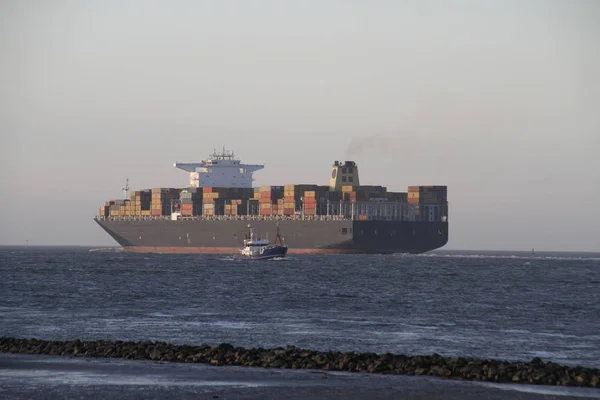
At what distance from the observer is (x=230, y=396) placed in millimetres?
16719

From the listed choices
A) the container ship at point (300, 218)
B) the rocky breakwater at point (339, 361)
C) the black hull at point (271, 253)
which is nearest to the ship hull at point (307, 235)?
the container ship at point (300, 218)

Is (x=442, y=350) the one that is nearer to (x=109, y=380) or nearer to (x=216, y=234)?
(x=109, y=380)

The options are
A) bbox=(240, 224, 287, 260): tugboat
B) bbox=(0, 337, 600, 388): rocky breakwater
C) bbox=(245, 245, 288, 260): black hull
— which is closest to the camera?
bbox=(0, 337, 600, 388): rocky breakwater

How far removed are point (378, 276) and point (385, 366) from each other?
49709 mm

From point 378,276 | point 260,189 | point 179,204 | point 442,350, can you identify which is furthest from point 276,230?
point 442,350

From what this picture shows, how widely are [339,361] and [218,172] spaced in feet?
418

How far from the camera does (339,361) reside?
799 inches

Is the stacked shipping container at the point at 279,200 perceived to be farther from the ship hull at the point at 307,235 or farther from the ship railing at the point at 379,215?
the ship hull at the point at 307,235

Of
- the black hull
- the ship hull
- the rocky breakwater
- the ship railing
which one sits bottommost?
the rocky breakwater

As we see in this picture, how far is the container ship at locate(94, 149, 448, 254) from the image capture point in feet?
389

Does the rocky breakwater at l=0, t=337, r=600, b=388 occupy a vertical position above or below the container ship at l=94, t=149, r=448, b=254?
below

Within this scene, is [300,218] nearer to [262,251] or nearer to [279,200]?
[279,200]

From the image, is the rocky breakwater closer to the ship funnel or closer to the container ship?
the container ship

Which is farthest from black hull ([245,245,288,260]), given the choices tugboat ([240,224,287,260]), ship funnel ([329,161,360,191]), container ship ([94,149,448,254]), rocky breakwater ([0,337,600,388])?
rocky breakwater ([0,337,600,388])
